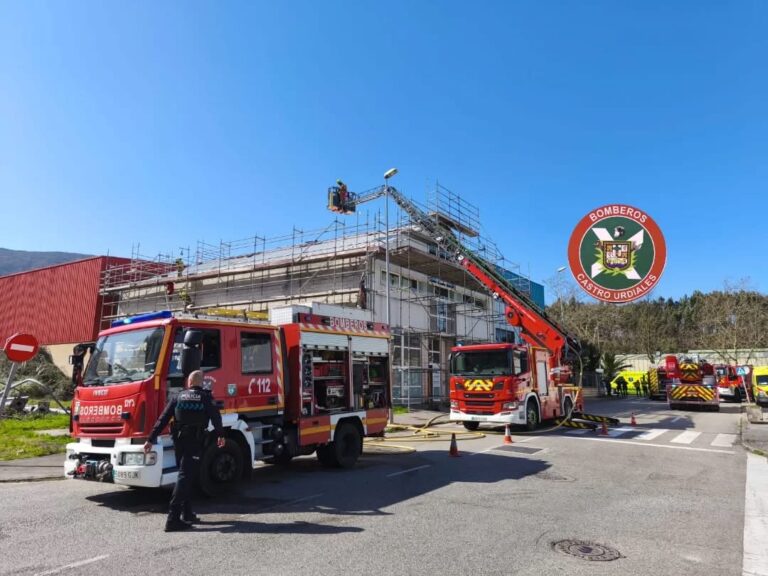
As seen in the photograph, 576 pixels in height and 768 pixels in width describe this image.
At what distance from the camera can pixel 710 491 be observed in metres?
8.14

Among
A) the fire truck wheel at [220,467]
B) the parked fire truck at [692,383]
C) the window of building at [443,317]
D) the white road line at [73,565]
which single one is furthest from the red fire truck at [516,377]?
the white road line at [73,565]

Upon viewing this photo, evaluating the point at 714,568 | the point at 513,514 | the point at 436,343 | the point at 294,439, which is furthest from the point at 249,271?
the point at 714,568

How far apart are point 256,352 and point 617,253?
27.3 ft

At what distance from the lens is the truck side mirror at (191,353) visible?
22.2ft

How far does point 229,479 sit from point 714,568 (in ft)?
19.0

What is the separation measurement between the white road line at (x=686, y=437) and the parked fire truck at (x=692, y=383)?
976 centimetres

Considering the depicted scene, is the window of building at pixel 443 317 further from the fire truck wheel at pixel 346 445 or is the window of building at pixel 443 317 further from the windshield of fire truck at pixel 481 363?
the fire truck wheel at pixel 346 445

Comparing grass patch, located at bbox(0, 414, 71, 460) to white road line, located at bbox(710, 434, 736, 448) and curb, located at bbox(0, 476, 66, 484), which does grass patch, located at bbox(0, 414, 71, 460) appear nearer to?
curb, located at bbox(0, 476, 66, 484)

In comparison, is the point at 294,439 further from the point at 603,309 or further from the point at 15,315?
the point at 603,309

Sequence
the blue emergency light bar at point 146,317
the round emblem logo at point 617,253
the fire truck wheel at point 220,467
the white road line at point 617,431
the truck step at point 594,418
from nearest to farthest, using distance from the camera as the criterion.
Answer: the fire truck wheel at point 220,467
the blue emergency light bar at point 146,317
the round emblem logo at point 617,253
the white road line at point 617,431
the truck step at point 594,418

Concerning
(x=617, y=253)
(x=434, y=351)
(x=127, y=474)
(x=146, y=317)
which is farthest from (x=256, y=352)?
(x=434, y=351)

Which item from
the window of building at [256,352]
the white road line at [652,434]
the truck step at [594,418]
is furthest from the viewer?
the truck step at [594,418]

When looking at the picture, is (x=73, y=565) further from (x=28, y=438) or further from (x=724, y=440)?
(x=724, y=440)

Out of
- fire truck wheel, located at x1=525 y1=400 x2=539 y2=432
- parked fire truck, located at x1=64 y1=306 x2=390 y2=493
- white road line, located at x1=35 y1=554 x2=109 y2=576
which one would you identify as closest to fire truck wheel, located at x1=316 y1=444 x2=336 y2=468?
parked fire truck, located at x1=64 y1=306 x2=390 y2=493
